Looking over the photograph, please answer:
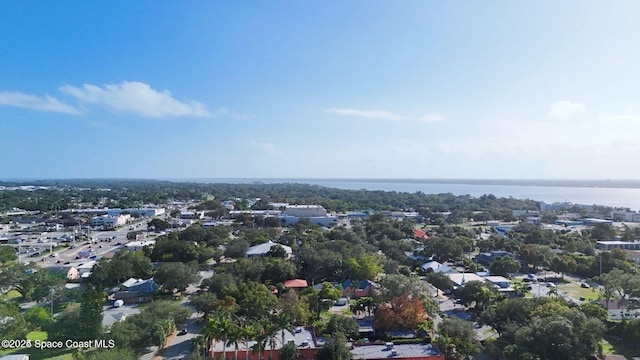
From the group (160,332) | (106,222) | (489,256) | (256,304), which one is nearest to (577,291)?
(489,256)

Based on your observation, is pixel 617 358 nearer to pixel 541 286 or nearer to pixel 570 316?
pixel 570 316

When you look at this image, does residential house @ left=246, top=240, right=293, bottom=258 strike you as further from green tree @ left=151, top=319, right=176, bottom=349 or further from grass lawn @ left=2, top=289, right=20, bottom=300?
grass lawn @ left=2, top=289, right=20, bottom=300

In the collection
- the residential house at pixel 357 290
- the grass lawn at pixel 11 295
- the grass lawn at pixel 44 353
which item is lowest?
the grass lawn at pixel 11 295

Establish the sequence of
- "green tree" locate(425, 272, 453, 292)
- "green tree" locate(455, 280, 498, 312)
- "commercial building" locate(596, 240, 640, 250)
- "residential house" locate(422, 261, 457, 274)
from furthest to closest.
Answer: "commercial building" locate(596, 240, 640, 250)
"residential house" locate(422, 261, 457, 274)
"green tree" locate(425, 272, 453, 292)
"green tree" locate(455, 280, 498, 312)

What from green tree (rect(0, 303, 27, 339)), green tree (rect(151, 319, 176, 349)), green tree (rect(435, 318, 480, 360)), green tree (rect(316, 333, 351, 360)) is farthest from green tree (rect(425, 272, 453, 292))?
green tree (rect(0, 303, 27, 339))

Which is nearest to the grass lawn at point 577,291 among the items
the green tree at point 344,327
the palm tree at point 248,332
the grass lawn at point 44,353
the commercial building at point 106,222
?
the green tree at point 344,327

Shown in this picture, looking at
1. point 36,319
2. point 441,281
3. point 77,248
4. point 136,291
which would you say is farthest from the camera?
point 77,248

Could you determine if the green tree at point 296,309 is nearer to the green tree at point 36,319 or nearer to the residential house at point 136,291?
the residential house at point 136,291

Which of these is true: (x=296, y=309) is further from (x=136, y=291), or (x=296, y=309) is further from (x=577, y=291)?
(x=577, y=291)
